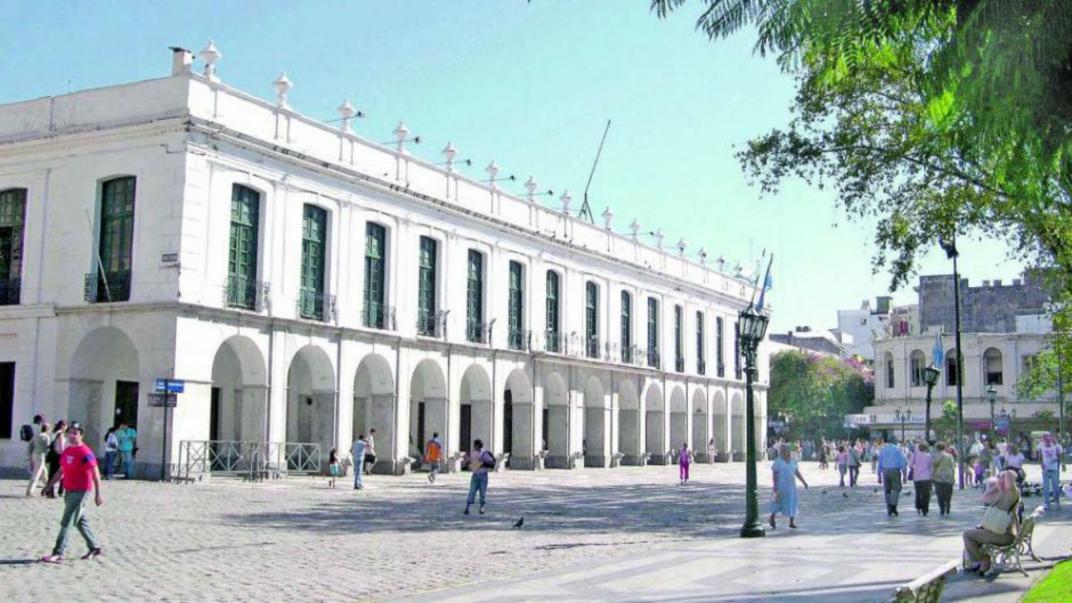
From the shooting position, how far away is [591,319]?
50.2 metres

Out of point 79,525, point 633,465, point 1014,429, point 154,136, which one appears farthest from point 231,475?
point 1014,429

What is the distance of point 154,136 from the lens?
1189 inches

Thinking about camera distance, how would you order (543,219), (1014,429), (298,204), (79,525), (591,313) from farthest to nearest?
(1014,429) < (591,313) < (543,219) < (298,204) < (79,525)

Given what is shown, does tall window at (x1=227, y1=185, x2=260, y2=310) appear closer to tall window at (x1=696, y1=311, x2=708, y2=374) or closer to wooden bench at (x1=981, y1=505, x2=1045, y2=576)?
wooden bench at (x1=981, y1=505, x2=1045, y2=576)

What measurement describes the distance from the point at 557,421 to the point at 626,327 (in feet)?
25.1

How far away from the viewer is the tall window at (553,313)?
46.9 meters

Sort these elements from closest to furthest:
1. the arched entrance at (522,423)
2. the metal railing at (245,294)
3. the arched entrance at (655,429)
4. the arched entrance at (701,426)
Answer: the metal railing at (245,294)
the arched entrance at (522,423)
the arched entrance at (655,429)
the arched entrance at (701,426)

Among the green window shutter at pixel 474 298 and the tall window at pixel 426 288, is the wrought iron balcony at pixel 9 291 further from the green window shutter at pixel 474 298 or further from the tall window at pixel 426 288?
the green window shutter at pixel 474 298

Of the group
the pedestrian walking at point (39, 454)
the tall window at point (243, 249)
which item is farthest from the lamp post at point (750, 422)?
the tall window at point (243, 249)

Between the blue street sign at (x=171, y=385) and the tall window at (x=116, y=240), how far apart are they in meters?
3.44

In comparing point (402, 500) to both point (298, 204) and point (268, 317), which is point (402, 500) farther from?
point (298, 204)

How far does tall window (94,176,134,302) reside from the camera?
30.5 meters

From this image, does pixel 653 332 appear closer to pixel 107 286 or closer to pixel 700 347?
pixel 700 347

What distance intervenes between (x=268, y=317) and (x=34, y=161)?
26.8 feet
